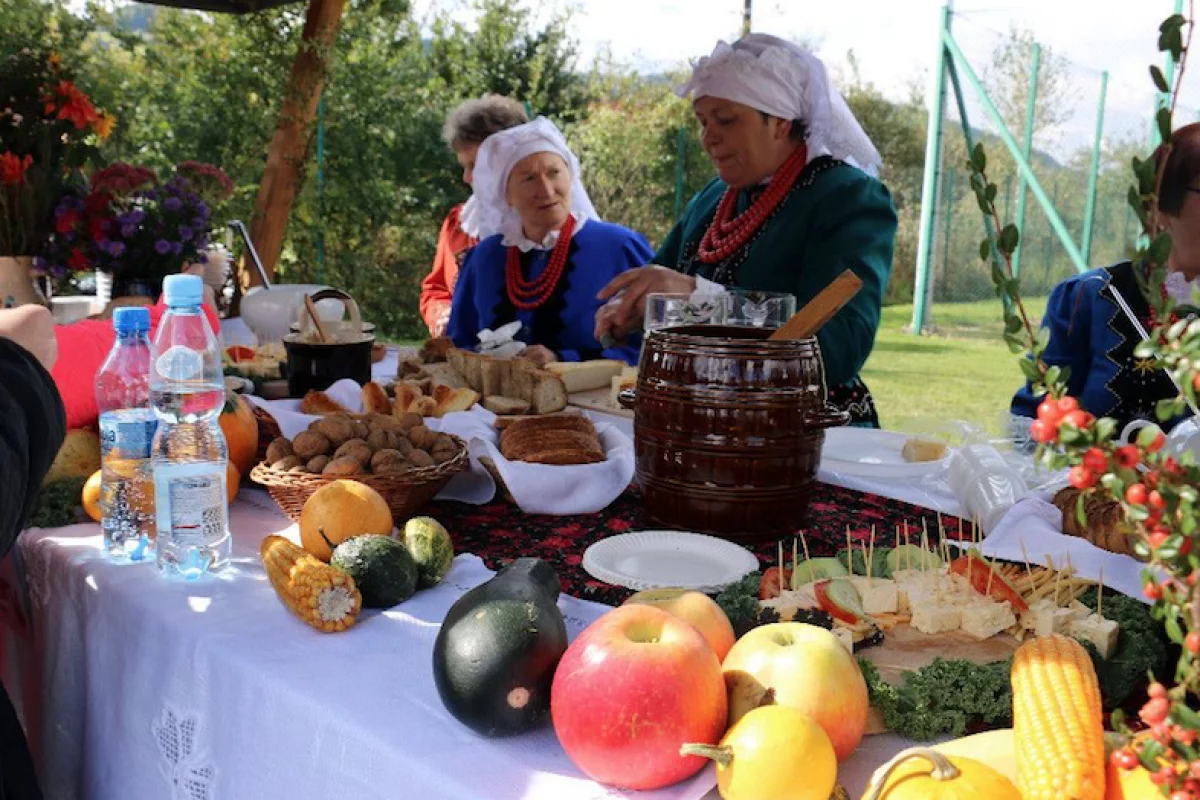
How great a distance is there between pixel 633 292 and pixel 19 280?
2.39 metres

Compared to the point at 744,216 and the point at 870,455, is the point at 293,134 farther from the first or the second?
the point at 870,455

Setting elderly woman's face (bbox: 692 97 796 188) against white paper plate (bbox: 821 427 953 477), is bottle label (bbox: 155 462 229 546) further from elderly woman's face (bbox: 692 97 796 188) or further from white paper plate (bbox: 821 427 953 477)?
elderly woman's face (bbox: 692 97 796 188)

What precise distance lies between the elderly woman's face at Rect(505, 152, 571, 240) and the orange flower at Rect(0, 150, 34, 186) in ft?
5.81

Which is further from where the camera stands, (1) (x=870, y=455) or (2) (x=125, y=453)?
(1) (x=870, y=455)

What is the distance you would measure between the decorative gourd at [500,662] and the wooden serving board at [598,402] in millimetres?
1300

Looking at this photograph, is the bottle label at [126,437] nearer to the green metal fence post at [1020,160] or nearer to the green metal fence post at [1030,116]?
the green metal fence post at [1020,160]

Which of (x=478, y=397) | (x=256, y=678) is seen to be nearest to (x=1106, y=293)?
(x=478, y=397)

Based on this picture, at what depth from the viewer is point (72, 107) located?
3.74m

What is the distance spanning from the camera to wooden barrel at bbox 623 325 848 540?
4.77ft

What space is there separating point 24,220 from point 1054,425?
3.96 m

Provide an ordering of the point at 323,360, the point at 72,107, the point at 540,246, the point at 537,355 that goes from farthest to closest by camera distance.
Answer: the point at 540,246 → the point at 72,107 → the point at 537,355 → the point at 323,360

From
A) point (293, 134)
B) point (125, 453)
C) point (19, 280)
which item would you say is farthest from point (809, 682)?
point (293, 134)

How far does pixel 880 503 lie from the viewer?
1837 millimetres

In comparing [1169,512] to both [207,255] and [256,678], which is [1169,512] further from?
[207,255]
